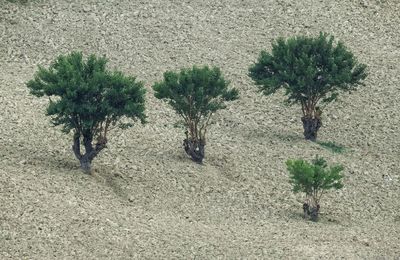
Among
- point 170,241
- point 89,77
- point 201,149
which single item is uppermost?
point 89,77

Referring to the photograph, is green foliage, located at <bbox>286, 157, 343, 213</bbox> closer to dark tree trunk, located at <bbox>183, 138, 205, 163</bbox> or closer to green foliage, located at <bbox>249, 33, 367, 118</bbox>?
dark tree trunk, located at <bbox>183, 138, 205, 163</bbox>

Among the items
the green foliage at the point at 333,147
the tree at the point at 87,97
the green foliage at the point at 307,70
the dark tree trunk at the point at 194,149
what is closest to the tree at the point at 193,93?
the dark tree trunk at the point at 194,149

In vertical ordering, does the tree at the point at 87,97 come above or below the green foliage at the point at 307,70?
below

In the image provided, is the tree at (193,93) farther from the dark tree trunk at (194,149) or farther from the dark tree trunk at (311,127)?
the dark tree trunk at (311,127)

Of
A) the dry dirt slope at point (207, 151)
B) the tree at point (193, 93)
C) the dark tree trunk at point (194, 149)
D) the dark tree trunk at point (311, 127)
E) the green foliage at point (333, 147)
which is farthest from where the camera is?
the dark tree trunk at point (311, 127)

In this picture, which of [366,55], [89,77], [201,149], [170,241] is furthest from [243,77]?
[170,241]

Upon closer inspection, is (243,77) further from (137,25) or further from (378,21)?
(378,21)
